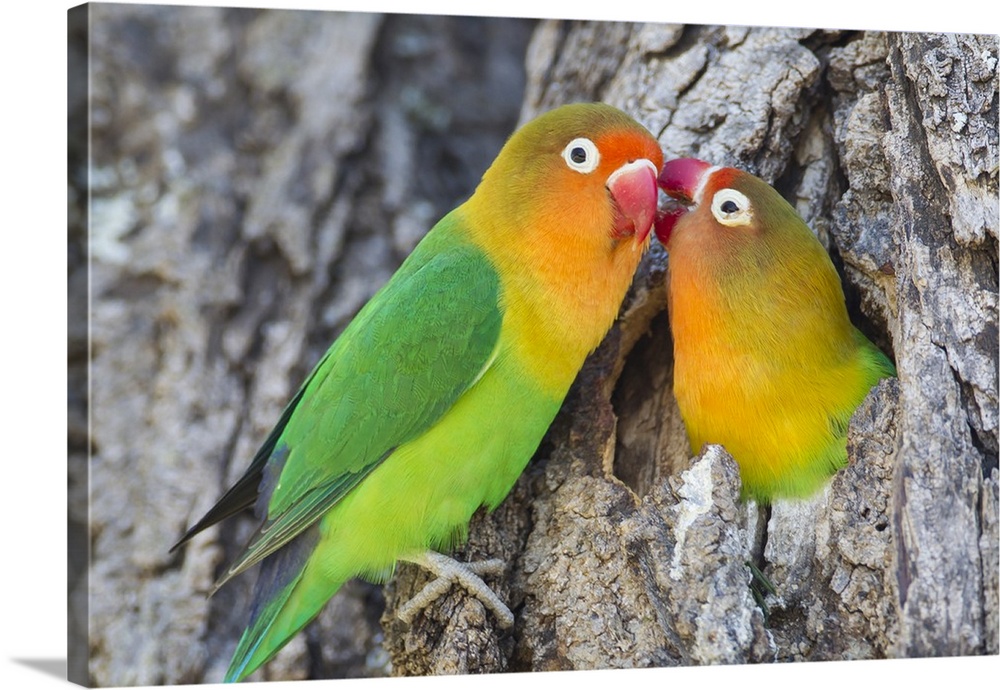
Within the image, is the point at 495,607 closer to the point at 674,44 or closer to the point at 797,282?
the point at 797,282

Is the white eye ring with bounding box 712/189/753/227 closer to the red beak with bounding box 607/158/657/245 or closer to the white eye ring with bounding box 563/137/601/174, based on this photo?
the red beak with bounding box 607/158/657/245

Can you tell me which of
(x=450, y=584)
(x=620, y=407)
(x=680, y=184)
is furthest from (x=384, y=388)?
(x=680, y=184)

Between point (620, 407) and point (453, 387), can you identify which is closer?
point (453, 387)

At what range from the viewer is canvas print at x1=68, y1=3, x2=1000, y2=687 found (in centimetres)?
301

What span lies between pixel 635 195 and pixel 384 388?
94 centimetres

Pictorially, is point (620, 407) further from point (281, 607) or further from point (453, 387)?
point (281, 607)

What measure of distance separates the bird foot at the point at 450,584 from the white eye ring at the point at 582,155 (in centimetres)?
122

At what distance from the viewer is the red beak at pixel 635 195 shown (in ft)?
10.2

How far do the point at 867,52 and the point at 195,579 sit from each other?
9.40ft

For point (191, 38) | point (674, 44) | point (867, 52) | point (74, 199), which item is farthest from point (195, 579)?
point (867, 52)

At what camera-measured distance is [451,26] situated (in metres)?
4.49

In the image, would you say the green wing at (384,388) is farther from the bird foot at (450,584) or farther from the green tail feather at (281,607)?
the bird foot at (450,584)

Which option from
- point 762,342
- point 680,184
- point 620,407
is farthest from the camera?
point 620,407

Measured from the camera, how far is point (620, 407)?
350 cm
